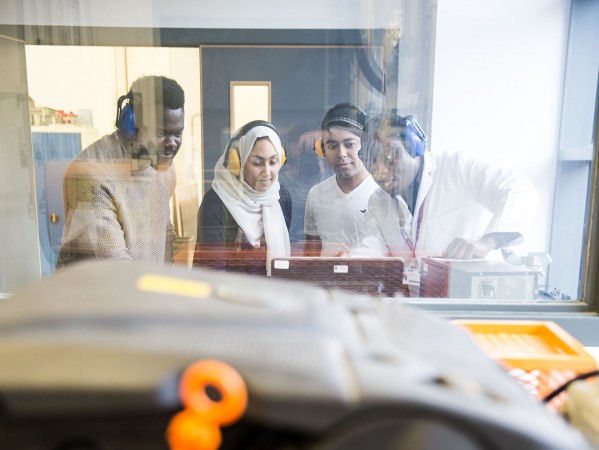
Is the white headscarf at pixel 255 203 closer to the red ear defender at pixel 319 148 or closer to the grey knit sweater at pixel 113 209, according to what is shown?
the red ear defender at pixel 319 148

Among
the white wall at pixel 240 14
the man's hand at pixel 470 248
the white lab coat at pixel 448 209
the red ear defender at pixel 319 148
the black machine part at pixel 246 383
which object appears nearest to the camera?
the black machine part at pixel 246 383

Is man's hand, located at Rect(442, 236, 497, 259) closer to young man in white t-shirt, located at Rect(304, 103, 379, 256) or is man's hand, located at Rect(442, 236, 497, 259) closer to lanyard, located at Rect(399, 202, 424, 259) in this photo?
lanyard, located at Rect(399, 202, 424, 259)

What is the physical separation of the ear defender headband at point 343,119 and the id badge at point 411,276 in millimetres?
697

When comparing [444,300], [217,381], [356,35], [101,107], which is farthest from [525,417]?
[101,107]

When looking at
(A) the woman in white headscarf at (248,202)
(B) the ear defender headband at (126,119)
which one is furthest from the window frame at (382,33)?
(A) the woman in white headscarf at (248,202)

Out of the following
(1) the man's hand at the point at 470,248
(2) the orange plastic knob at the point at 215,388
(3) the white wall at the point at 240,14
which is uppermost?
(3) the white wall at the point at 240,14

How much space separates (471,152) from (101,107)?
159 cm

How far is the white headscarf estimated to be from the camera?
1904 mm

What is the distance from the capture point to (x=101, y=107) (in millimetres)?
1984

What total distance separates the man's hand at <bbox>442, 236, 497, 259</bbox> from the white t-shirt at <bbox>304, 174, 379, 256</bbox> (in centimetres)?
39

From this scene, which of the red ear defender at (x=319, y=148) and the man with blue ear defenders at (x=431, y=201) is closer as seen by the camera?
the man with blue ear defenders at (x=431, y=201)

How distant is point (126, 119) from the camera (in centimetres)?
180

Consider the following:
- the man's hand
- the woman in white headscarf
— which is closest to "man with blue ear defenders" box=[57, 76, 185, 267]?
the woman in white headscarf

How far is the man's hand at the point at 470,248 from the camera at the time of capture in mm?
1548
